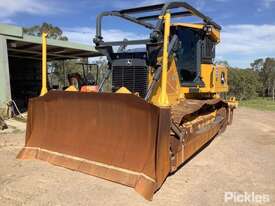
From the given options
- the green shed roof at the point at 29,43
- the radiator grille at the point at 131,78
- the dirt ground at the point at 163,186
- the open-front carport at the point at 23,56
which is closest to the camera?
the dirt ground at the point at 163,186

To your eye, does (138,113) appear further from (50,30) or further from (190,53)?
(50,30)

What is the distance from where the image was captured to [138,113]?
16.0 ft

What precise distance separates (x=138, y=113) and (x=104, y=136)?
749 mm

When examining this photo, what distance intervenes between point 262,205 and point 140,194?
150 cm

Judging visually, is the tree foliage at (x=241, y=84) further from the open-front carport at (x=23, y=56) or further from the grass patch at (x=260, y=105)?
the open-front carport at (x=23, y=56)

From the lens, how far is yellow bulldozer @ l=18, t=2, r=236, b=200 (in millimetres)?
4797

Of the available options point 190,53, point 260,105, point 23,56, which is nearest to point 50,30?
point 23,56

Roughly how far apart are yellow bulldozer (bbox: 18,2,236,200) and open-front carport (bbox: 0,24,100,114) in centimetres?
688

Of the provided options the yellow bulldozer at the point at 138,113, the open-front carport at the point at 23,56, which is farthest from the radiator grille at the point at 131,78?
the open-front carport at the point at 23,56

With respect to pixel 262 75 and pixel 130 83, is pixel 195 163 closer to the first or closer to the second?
pixel 130 83

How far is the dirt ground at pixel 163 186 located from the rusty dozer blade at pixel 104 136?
0.56 ft

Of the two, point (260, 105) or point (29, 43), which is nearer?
point (29, 43)

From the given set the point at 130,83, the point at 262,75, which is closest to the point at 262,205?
the point at 130,83

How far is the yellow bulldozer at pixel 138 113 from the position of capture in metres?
4.80
